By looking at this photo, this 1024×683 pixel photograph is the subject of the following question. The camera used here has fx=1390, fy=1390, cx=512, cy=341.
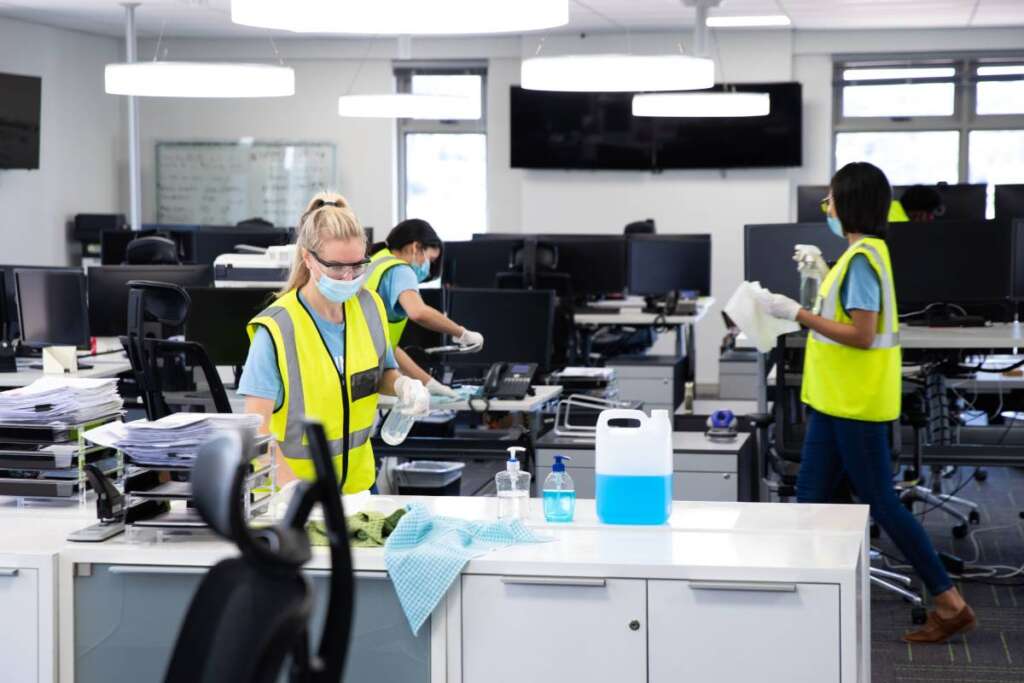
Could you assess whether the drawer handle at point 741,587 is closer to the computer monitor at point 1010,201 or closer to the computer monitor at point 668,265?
the computer monitor at point 1010,201

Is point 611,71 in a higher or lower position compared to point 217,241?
higher

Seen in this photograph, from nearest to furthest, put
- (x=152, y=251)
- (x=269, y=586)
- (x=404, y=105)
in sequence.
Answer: (x=269, y=586)
(x=152, y=251)
(x=404, y=105)

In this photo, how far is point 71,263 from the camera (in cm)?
1099

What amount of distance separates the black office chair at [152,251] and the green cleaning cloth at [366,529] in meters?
4.56

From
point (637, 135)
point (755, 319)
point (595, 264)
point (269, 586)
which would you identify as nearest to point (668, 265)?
point (595, 264)

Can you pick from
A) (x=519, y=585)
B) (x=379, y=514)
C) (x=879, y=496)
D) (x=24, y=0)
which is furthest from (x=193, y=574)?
(x=24, y=0)

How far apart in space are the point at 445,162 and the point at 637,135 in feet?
5.70

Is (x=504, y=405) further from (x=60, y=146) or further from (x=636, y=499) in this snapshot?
(x=60, y=146)

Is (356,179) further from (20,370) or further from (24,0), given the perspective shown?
(20,370)

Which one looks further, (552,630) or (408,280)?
(408,280)

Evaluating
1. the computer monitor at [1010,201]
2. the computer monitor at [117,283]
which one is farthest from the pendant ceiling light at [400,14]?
the computer monitor at [1010,201]

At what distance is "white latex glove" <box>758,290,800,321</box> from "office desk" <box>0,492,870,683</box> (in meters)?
1.77

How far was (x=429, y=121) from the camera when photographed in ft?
38.4

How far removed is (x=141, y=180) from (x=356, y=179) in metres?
1.84
